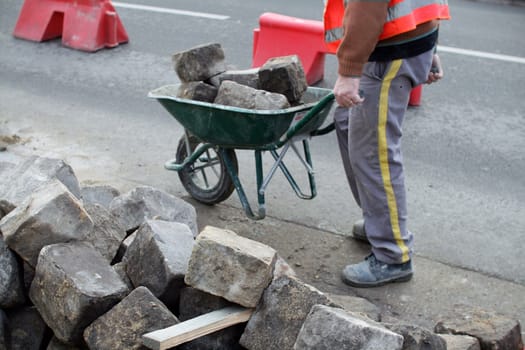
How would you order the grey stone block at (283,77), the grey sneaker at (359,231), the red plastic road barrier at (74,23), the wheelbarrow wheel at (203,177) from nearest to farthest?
the grey stone block at (283,77) → the grey sneaker at (359,231) → the wheelbarrow wheel at (203,177) → the red plastic road barrier at (74,23)

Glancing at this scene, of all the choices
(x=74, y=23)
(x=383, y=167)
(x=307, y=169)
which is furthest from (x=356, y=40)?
(x=74, y=23)

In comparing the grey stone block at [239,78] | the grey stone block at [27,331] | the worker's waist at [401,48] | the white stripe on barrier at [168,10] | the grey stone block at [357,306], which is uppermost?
the worker's waist at [401,48]

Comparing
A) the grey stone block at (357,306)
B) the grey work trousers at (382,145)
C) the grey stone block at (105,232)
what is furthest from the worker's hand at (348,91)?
the grey stone block at (105,232)

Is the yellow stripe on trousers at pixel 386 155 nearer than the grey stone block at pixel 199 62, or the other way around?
the yellow stripe on trousers at pixel 386 155

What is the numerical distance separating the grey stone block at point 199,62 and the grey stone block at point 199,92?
0.20ft

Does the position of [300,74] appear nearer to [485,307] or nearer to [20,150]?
[485,307]

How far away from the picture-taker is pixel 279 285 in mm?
3172

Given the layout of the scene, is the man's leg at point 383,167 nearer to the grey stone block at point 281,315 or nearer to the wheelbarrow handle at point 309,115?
the wheelbarrow handle at point 309,115

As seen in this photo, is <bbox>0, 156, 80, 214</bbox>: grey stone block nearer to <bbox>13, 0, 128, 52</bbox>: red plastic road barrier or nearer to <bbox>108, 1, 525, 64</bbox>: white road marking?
<bbox>13, 0, 128, 52</bbox>: red plastic road barrier

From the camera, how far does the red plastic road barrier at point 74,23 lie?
331 inches

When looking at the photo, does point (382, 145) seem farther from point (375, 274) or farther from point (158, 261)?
point (158, 261)

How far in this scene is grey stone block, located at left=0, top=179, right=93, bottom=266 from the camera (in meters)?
3.41

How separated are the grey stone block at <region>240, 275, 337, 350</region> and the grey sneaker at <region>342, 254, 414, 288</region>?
106 cm

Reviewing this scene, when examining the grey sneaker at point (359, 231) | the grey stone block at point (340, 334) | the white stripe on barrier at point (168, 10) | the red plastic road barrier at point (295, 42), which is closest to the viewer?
the grey stone block at point (340, 334)
